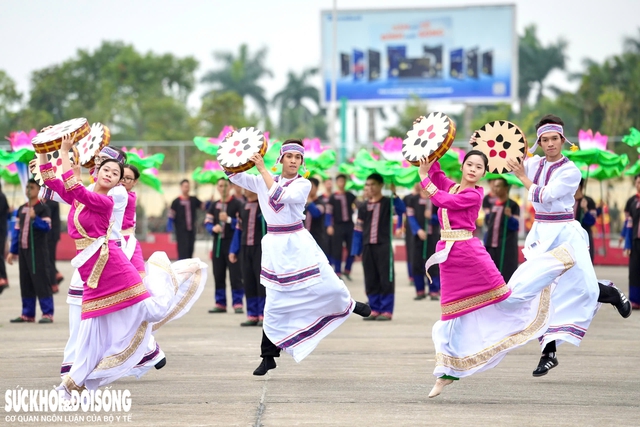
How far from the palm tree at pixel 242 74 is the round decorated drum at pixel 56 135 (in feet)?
155

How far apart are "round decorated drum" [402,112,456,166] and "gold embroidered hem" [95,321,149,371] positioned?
7.38 feet

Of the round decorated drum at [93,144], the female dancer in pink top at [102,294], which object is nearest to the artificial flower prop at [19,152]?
the round decorated drum at [93,144]

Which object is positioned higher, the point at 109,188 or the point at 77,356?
the point at 109,188

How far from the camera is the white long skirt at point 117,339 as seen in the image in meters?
7.11

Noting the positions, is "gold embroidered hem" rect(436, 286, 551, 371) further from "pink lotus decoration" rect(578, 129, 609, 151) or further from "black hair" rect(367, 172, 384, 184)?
"pink lotus decoration" rect(578, 129, 609, 151)

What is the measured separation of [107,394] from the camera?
7.30m

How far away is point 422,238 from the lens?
14.7 meters

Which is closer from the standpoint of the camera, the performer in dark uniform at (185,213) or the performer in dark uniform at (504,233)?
the performer in dark uniform at (504,233)

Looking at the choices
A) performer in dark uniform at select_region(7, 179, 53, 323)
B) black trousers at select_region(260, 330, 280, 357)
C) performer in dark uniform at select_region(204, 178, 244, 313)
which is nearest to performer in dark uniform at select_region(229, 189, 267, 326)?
performer in dark uniform at select_region(204, 178, 244, 313)

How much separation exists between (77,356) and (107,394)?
0.39 metres

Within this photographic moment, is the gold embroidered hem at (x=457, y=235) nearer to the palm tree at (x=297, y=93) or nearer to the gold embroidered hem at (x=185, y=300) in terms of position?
the gold embroidered hem at (x=185, y=300)

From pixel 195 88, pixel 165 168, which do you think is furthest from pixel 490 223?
pixel 195 88

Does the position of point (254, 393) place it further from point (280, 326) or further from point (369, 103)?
point (369, 103)
